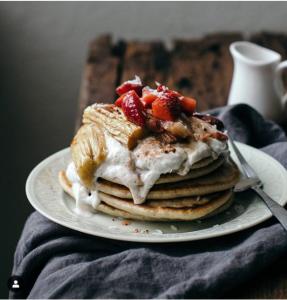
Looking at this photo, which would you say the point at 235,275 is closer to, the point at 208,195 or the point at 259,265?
the point at 259,265

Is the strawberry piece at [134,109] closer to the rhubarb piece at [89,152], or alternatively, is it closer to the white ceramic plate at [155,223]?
the rhubarb piece at [89,152]

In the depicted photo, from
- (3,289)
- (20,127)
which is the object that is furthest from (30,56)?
(3,289)

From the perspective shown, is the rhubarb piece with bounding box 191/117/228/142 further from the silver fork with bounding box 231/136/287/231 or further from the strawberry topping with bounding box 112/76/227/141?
the silver fork with bounding box 231/136/287/231

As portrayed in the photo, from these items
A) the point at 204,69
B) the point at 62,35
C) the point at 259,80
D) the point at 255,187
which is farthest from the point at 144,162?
the point at 62,35

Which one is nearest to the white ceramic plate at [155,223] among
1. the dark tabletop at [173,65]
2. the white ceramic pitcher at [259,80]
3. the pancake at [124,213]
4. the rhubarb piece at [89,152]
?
the pancake at [124,213]

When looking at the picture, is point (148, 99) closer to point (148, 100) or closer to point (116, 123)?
point (148, 100)

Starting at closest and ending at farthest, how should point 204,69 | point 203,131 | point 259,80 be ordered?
point 203,131
point 259,80
point 204,69

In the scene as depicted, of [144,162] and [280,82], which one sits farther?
[280,82]
